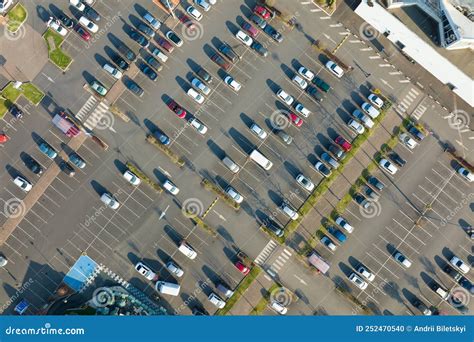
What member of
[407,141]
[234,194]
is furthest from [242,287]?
[407,141]

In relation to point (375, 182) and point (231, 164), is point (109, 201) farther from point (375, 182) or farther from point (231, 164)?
point (375, 182)

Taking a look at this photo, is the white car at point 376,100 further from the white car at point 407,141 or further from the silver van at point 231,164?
the silver van at point 231,164

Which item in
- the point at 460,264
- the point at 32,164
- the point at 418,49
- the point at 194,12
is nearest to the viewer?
the point at 418,49

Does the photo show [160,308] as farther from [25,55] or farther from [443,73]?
[443,73]

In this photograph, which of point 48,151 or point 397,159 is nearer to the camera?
point 48,151

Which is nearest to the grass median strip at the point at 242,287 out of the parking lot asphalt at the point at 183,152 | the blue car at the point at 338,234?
the parking lot asphalt at the point at 183,152

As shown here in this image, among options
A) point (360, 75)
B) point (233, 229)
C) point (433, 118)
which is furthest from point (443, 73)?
point (233, 229)

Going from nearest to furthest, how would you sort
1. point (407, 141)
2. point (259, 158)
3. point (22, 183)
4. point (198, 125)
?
point (22, 183) → point (259, 158) → point (198, 125) → point (407, 141)
